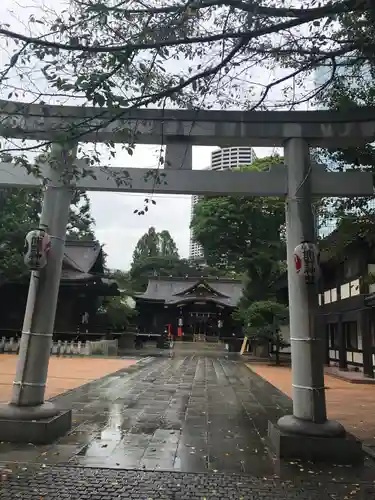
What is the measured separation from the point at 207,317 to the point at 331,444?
33.1 metres

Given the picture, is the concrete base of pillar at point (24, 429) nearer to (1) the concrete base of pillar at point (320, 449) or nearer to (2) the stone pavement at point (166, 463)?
(2) the stone pavement at point (166, 463)

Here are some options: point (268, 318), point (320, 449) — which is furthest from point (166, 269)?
→ point (320, 449)

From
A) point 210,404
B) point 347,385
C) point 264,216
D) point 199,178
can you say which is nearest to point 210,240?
A: point 264,216

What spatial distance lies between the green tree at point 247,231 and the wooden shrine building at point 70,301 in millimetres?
6208

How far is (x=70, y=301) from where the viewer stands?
23.4 metres

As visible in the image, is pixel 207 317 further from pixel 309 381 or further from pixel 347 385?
pixel 309 381

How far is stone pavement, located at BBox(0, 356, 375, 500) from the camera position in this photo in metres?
3.72

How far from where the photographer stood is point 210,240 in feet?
74.6

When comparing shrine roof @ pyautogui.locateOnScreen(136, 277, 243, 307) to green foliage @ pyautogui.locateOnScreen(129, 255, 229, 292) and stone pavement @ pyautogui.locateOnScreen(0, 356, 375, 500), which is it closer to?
green foliage @ pyautogui.locateOnScreen(129, 255, 229, 292)

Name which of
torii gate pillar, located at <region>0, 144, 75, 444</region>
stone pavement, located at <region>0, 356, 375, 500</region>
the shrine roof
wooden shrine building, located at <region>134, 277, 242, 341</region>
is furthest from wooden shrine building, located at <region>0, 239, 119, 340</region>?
torii gate pillar, located at <region>0, 144, 75, 444</region>

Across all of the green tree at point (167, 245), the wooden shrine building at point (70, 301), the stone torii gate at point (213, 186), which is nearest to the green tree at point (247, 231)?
the wooden shrine building at point (70, 301)

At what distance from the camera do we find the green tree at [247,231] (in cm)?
2183

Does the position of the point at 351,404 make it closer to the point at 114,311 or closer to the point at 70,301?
the point at 70,301

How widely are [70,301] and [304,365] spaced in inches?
782
